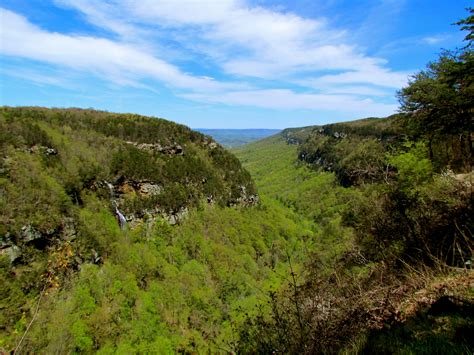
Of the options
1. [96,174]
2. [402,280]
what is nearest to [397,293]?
[402,280]

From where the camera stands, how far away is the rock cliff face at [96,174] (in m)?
49.2

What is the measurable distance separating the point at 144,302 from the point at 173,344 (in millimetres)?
13217

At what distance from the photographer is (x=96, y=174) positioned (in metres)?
71.2

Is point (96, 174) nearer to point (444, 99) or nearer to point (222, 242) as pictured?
point (222, 242)

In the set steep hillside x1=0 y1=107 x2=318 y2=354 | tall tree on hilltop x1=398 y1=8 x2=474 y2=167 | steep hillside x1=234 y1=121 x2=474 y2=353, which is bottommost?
steep hillside x1=0 y1=107 x2=318 y2=354

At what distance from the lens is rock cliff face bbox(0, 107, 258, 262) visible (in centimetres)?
4916

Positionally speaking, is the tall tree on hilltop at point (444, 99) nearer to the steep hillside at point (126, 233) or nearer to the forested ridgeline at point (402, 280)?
the forested ridgeline at point (402, 280)

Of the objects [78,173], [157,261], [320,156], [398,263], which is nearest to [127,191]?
[78,173]

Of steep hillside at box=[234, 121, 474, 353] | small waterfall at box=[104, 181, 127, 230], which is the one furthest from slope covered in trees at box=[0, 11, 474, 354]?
small waterfall at box=[104, 181, 127, 230]

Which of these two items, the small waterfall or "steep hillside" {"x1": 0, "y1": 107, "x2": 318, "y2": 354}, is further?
the small waterfall

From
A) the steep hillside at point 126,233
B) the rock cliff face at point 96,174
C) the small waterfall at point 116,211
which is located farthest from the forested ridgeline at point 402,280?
the small waterfall at point 116,211

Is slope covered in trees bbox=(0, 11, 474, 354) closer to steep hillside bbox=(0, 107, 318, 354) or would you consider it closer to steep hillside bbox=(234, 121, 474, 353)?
steep hillside bbox=(234, 121, 474, 353)

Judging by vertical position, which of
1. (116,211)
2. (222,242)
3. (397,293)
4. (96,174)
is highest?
(397,293)

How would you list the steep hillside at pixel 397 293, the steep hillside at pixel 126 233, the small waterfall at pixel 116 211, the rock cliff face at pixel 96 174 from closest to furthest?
1. the steep hillside at pixel 397 293
2. the steep hillside at pixel 126 233
3. the rock cliff face at pixel 96 174
4. the small waterfall at pixel 116 211
